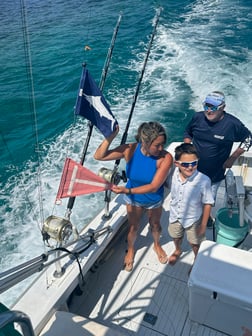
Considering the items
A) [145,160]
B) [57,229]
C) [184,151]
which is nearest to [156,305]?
[57,229]

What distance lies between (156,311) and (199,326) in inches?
13.0

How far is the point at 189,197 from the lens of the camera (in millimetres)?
2502

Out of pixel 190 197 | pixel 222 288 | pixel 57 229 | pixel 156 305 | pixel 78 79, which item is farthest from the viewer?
pixel 78 79

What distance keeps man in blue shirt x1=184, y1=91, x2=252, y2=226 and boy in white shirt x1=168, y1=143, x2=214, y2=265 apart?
0.44m

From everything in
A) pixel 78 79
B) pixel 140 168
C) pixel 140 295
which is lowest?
pixel 78 79

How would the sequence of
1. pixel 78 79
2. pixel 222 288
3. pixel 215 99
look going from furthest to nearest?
pixel 78 79
pixel 215 99
pixel 222 288

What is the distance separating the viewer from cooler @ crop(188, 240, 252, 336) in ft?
7.11

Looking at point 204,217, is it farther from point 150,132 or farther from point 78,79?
point 78,79

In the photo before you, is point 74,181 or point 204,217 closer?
point 74,181

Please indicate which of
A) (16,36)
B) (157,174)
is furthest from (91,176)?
(16,36)

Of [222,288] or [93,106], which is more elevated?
[93,106]

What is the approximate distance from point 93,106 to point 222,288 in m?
1.47

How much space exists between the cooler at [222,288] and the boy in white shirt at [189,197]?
227mm

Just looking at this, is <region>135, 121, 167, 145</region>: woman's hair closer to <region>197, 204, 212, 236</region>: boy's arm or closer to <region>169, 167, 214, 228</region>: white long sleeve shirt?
<region>169, 167, 214, 228</region>: white long sleeve shirt
